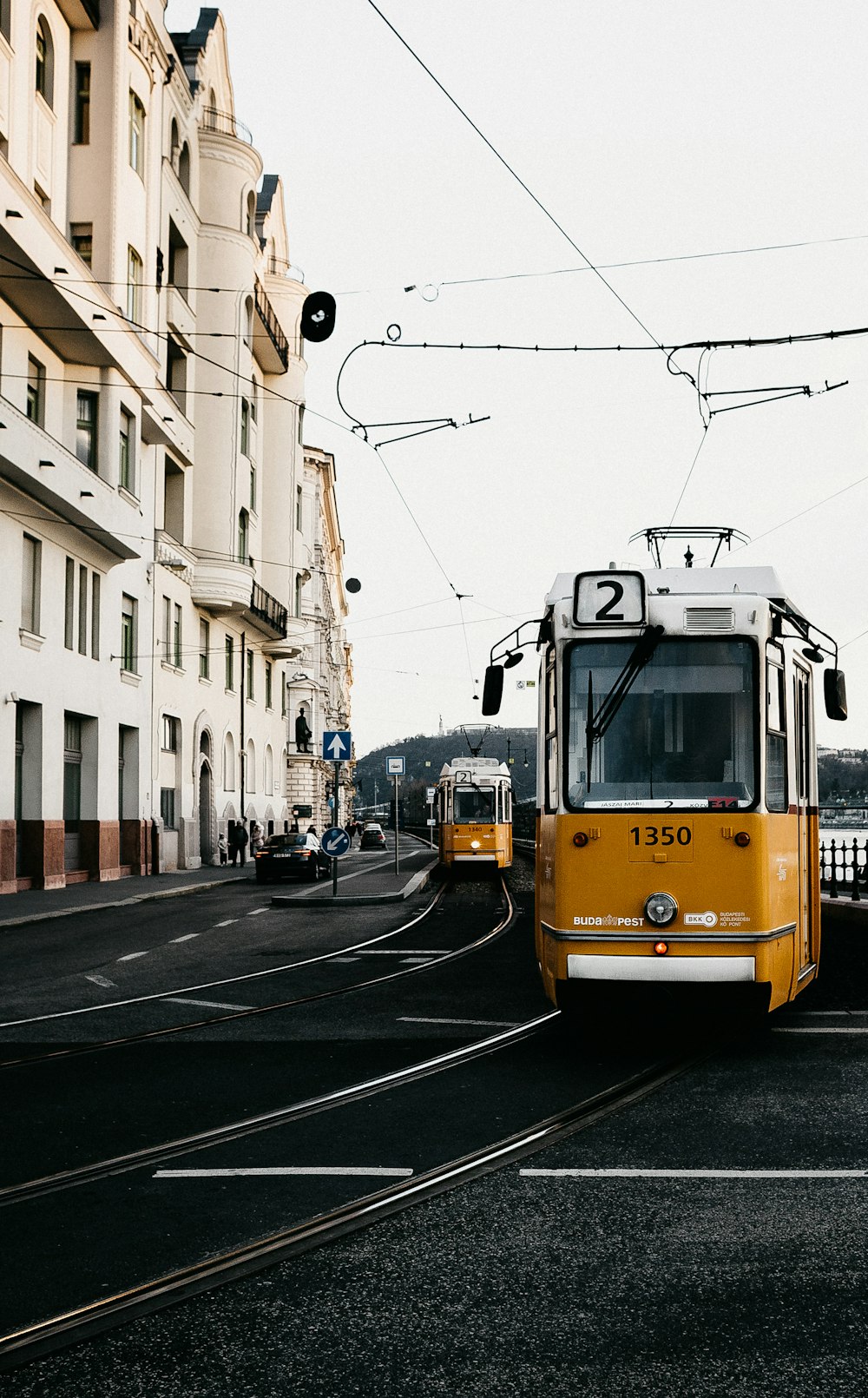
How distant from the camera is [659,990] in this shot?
8328 millimetres

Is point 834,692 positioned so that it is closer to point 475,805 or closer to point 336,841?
point 336,841

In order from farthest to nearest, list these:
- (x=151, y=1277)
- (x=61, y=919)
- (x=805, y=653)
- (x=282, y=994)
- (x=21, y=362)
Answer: (x=21, y=362)
(x=61, y=919)
(x=282, y=994)
(x=805, y=653)
(x=151, y=1277)

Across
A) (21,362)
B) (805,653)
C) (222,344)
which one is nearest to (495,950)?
(805,653)

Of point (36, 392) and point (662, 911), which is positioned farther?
point (36, 392)

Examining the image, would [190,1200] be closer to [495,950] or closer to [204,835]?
[495,950]

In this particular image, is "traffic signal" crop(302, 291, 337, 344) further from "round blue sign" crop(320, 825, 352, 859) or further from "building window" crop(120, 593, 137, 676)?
"building window" crop(120, 593, 137, 676)

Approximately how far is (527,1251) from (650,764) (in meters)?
4.20

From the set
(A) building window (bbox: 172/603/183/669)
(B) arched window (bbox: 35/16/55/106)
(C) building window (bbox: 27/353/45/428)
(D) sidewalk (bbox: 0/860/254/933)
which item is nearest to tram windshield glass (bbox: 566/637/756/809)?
(D) sidewalk (bbox: 0/860/254/933)

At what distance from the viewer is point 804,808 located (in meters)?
10.1

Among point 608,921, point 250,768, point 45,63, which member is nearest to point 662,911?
point 608,921

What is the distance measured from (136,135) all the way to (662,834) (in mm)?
32012

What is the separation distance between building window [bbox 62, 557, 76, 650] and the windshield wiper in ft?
80.3

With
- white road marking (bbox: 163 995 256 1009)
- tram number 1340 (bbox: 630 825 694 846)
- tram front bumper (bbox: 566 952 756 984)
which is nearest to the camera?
tram front bumper (bbox: 566 952 756 984)

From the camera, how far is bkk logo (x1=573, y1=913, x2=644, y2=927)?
332 inches
